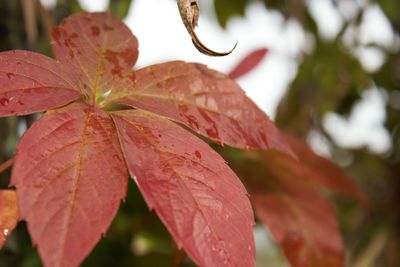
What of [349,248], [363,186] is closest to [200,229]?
[349,248]

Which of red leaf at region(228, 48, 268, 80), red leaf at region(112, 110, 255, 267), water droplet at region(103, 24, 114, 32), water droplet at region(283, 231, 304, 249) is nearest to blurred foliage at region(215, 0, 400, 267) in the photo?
red leaf at region(228, 48, 268, 80)

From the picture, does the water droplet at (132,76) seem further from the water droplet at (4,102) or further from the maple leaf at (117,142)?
the water droplet at (4,102)

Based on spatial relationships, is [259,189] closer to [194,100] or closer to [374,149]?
[194,100]

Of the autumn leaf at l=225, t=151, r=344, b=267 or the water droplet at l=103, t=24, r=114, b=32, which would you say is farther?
the autumn leaf at l=225, t=151, r=344, b=267

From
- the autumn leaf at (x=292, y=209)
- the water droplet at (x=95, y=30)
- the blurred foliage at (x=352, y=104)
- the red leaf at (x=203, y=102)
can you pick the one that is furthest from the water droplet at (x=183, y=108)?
the blurred foliage at (x=352, y=104)

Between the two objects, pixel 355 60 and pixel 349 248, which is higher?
pixel 355 60

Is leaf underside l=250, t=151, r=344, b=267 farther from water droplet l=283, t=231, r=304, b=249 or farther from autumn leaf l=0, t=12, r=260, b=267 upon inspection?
autumn leaf l=0, t=12, r=260, b=267
